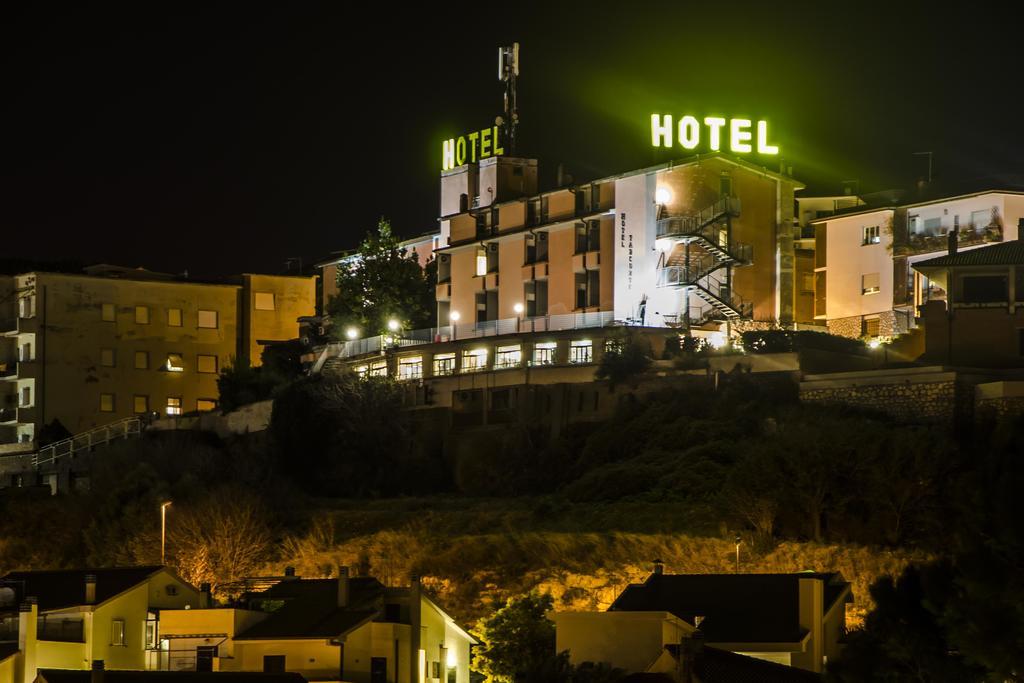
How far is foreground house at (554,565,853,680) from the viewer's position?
48031 millimetres

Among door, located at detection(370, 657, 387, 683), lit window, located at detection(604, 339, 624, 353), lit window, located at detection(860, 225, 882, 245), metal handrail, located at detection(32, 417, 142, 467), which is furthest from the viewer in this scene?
metal handrail, located at detection(32, 417, 142, 467)

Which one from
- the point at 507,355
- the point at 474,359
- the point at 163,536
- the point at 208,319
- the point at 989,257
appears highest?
the point at 989,257

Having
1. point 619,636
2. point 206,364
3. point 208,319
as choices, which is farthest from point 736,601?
point 208,319

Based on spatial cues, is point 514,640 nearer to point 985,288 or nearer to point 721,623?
point 721,623

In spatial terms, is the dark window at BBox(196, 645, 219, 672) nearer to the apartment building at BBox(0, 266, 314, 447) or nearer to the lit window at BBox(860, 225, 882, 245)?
the lit window at BBox(860, 225, 882, 245)

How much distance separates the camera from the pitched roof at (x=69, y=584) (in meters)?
59.7

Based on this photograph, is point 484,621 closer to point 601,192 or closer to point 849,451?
point 849,451

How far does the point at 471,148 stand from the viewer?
339ft

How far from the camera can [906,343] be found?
7806 cm

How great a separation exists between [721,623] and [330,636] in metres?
11.3

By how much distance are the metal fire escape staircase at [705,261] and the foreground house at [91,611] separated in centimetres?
2930

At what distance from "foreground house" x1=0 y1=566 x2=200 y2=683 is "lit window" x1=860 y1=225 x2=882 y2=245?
37.5 metres

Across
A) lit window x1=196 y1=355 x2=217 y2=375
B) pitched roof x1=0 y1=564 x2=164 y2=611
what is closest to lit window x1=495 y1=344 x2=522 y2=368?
pitched roof x1=0 y1=564 x2=164 y2=611

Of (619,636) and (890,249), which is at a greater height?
(890,249)
